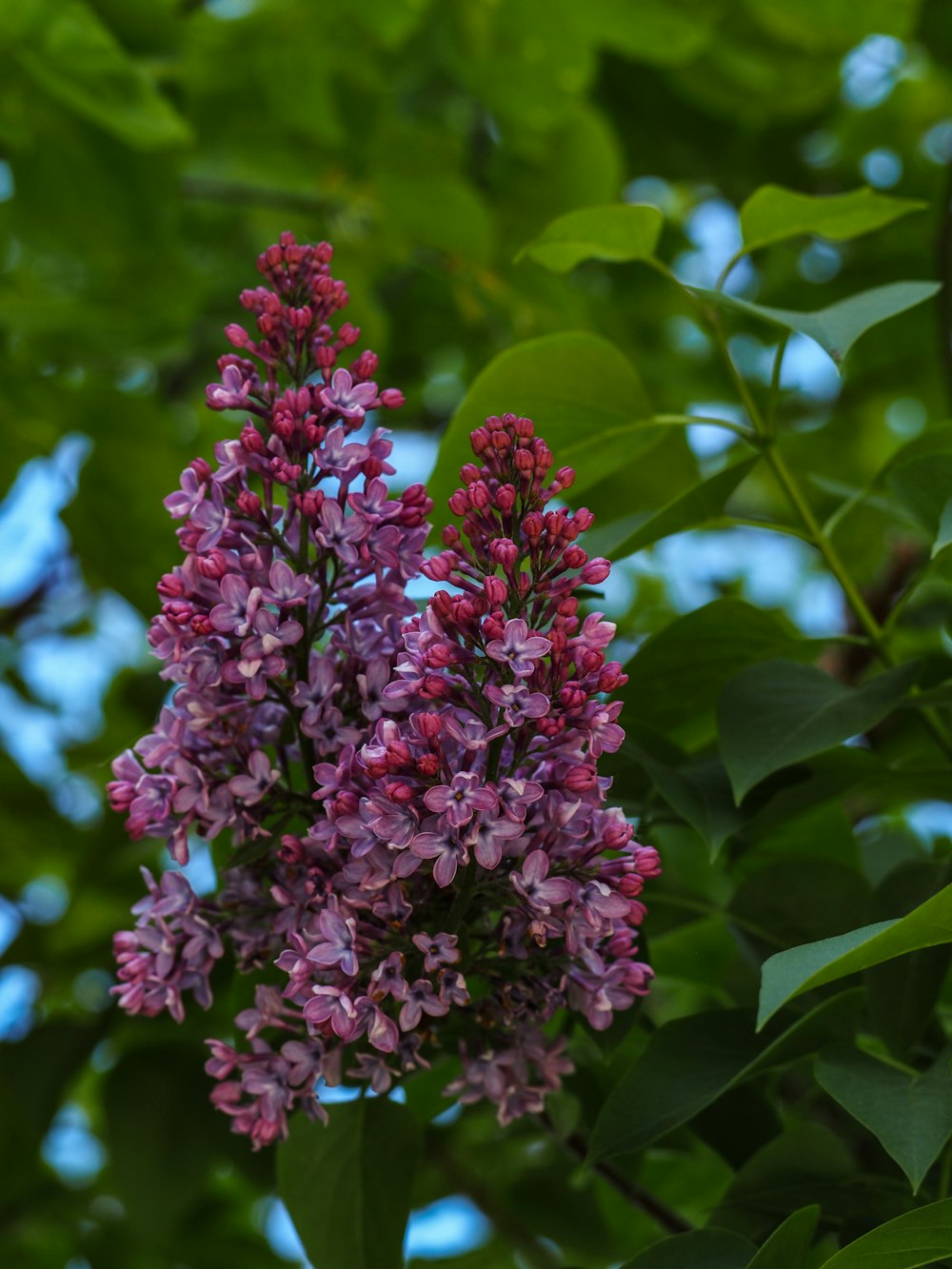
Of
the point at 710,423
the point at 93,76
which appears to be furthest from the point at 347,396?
the point at 93,76

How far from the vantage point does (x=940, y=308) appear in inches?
57.8

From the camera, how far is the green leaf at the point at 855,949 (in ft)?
1.69

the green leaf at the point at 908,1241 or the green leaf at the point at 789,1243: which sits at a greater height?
the green leaf at the point at 789,1243

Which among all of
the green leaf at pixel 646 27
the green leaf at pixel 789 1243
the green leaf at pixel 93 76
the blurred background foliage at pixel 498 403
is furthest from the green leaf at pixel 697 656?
the green leaf at pixel 646 27

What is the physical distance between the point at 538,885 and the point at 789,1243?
19 cm

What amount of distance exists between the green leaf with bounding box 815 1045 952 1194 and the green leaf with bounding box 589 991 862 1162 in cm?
3

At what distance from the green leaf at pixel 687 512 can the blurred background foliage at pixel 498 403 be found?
0.04ft

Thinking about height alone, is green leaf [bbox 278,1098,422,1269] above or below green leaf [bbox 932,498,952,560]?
below

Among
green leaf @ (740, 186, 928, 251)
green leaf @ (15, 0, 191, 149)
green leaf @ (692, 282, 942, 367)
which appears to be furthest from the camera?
green leaf @ (15, 0, 191, 149)

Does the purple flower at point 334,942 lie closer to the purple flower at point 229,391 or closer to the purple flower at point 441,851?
the purple flower at point 441,851

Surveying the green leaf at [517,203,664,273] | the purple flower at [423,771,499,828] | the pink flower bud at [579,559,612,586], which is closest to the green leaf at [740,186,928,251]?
the green leaf at [517,203,664,273]

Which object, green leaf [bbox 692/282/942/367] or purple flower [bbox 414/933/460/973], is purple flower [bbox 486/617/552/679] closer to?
purple flower [bbox 414/933/460/973]

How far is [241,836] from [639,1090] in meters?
0.23

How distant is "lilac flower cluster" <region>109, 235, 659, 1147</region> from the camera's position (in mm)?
589
